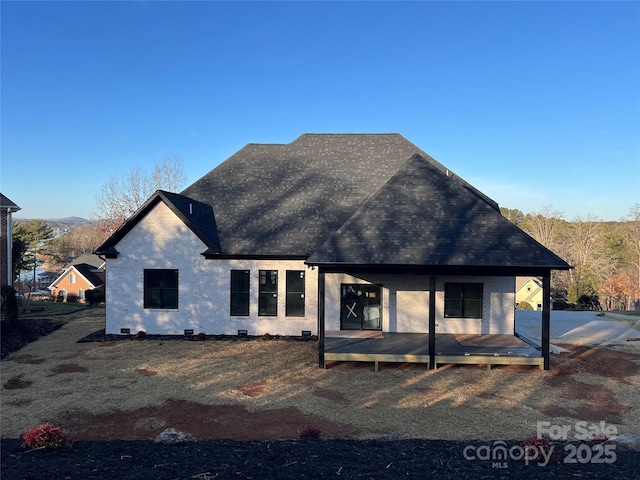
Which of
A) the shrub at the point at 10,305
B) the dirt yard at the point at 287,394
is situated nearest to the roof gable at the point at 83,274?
the shrub at the point at 10,305

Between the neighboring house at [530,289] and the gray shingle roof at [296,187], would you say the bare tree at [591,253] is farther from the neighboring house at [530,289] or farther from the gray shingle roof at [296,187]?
the gray shingle roof at [296,187]

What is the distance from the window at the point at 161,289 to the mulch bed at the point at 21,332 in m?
4.84

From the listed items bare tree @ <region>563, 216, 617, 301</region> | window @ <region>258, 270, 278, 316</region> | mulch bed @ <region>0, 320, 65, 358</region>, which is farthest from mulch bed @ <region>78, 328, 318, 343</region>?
bare tree @ <region>563, 216, 617, 301</region>

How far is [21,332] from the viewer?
677 inches

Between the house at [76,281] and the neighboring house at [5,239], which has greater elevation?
the neighboring house at [5,239]

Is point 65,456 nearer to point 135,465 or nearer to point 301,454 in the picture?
point 135,465

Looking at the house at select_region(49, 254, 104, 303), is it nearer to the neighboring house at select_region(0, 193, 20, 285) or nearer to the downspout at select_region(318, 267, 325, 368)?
the neighboring house at select_region(0, 193, 20, 285)

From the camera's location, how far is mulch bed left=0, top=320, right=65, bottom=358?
15.3 m

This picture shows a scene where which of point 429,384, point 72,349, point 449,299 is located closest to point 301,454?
point 429,384

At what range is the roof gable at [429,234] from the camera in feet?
42.3

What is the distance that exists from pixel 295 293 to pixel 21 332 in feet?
39.8

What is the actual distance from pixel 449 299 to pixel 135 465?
44.3 feet

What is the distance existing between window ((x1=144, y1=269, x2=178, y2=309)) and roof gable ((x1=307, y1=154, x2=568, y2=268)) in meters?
7.70

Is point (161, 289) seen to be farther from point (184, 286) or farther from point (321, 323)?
point (321, 323)
